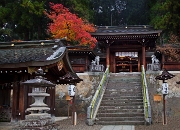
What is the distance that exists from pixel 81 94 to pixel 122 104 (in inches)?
254

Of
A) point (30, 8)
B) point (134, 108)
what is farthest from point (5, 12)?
point (134, 108)

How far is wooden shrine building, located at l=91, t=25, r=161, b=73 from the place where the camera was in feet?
85.3

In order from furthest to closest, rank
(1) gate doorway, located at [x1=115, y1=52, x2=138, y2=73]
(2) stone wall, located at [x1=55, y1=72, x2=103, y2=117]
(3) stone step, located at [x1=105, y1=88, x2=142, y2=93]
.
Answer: (1) gate doorway, located at [x1=115, y1=52, x2=138, y2=73] < (2) stone wall, located at [x1=55, y1=72, x2=103, y2=117] < (3) stone step, located at [x1=105, y1=88, x2=142, y2=93]

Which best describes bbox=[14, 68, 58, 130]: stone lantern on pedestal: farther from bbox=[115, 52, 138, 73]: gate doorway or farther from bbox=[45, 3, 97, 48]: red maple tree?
bbox=[115, 52, 138, 73]: gate doorway

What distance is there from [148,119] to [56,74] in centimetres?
615

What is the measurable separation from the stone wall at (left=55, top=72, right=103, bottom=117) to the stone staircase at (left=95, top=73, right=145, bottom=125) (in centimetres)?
183

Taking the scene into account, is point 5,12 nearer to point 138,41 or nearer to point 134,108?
point 138,41

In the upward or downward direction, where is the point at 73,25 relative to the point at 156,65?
upward

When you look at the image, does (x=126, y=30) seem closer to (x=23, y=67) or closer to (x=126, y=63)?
(x=126, y=63)

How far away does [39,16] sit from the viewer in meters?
30.5

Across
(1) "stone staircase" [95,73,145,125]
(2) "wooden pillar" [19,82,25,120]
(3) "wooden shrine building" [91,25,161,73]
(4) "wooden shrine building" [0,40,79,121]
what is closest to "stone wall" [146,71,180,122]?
(1) "stone staircase" [95,73,145,125]

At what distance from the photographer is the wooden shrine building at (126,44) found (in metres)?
26.0

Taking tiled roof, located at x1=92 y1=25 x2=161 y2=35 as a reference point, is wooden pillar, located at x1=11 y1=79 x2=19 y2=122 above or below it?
below

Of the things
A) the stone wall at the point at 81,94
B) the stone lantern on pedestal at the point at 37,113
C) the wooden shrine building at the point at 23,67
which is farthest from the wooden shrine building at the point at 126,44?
the stone lantern on pedestal at the point at 37,113
